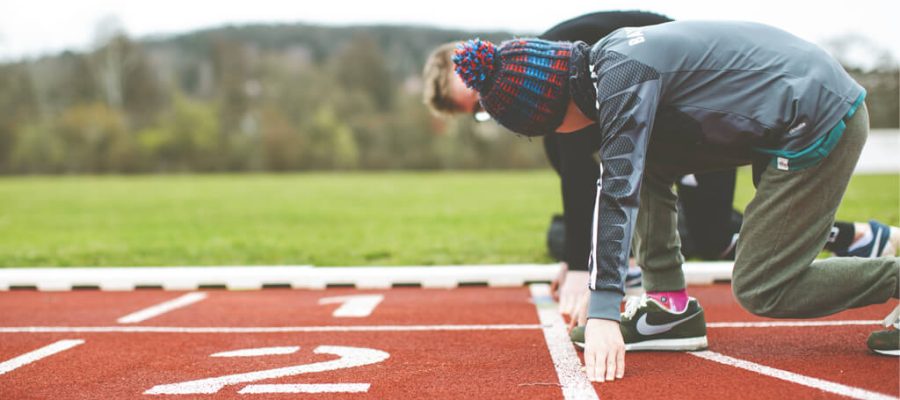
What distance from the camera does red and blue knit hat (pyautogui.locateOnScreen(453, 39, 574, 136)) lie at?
2.61 meters

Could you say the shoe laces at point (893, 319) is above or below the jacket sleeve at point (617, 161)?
below

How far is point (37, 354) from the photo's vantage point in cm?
346

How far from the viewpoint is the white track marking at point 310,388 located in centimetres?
274

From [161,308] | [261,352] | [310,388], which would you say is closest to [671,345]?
[310,388]

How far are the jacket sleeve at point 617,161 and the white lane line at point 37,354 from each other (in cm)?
246

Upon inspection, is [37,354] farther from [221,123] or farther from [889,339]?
[221,123]

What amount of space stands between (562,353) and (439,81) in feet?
5.60

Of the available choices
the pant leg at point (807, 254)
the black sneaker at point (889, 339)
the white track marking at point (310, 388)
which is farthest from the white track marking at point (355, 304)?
the black sneaker at point (889, 339)

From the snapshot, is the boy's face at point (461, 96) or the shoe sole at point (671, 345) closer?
the shoe sole at point (671, 345)

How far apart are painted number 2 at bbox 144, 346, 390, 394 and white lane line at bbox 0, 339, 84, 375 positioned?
2.59 ft

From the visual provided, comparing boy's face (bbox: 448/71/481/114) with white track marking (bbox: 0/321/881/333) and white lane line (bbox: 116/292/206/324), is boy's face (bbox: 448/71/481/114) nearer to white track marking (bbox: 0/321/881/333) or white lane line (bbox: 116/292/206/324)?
white track marking (bbox: 0/321/881/333)

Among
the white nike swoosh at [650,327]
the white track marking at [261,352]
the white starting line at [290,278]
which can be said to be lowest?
the white starting line at [290,278]

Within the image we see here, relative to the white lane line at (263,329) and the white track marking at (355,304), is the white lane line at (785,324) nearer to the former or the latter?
the white lane line at (263,329)

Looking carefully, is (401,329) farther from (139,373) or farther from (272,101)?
(272,101)
